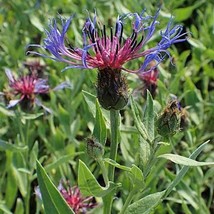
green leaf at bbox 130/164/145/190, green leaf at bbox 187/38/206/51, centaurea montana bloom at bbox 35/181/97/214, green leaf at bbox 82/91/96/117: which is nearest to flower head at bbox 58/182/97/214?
centaurea montana bloom at bbox 35/181/97/214

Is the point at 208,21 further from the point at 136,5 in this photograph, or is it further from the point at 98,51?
the point at 98,51

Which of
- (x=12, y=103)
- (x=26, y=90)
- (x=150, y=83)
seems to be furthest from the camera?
(x=150, y=83)

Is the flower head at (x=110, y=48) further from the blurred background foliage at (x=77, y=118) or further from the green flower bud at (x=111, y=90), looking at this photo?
the blurred background foliage at (x=77, y=118)

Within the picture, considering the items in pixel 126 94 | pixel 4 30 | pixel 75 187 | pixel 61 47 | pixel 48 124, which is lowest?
pixel 75 187

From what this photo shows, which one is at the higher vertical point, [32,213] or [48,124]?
[48,124]

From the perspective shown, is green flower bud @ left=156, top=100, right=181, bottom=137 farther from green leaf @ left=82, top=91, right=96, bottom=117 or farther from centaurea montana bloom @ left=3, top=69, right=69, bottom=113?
centaurea montana bloom @ left=3, top=69, right=69, bottom=113

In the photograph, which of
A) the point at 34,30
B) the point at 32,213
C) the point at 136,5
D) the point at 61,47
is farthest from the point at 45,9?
the point at 61,47

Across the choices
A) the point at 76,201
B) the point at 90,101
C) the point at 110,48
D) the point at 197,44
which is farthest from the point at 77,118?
the point at 110,48

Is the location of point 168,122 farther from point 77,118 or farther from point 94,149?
point 77,118
